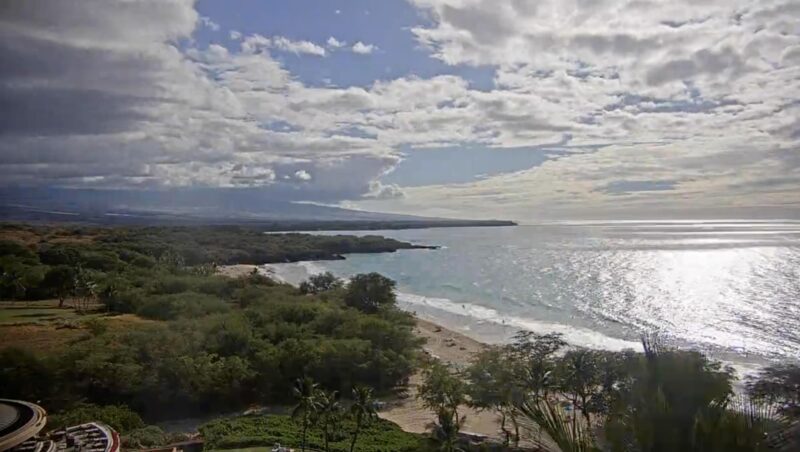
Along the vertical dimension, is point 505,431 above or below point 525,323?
below

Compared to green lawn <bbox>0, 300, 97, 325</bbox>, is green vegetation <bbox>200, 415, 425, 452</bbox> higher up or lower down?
lower down

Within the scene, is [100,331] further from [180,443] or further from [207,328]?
[180,443]

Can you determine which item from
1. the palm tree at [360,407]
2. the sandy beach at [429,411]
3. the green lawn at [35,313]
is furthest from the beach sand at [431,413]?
the green lawn at [35,313]

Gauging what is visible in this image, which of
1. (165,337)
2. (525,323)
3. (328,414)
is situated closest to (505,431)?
(328,414)

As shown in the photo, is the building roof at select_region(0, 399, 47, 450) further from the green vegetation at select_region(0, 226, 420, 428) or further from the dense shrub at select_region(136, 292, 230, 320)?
the dense shrub at select_region(136, 292, 230, 320)

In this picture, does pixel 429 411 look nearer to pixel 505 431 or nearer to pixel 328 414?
pixel 505 431

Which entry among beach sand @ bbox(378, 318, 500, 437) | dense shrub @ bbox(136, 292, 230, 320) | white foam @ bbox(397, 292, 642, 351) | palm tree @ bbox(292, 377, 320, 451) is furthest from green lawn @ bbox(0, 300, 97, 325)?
white foam @ bbox(397, 292, 642, 351)

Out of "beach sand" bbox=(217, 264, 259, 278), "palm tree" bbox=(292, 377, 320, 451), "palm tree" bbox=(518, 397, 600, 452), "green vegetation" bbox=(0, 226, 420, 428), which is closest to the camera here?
"palm tree" bbox=(518, 397, 600, 452)
